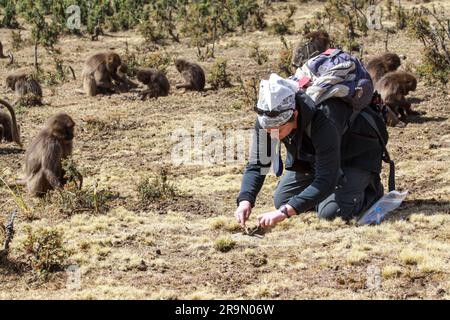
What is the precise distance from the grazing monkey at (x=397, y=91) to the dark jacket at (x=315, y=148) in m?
5.02

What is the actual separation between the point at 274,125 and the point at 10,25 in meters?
19.0

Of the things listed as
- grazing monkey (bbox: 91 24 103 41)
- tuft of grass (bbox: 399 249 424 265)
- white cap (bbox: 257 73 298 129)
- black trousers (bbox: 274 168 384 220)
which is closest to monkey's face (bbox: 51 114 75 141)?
black trousers (bbox: 274 168 384 220)

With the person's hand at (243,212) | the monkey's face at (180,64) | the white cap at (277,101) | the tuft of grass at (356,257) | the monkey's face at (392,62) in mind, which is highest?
the white cap at (277,101)

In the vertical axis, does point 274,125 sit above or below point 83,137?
above

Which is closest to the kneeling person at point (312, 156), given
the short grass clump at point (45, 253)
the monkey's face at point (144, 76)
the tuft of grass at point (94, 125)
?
the short grass clump at point (45, 253)

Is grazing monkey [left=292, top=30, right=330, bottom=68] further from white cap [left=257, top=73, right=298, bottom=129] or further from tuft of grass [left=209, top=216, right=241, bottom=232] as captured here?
white cap [left=257, top=73, right=298, bottom=129]

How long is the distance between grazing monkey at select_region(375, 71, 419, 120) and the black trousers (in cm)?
471

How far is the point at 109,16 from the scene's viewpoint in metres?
23.1

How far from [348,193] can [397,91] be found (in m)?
5.28

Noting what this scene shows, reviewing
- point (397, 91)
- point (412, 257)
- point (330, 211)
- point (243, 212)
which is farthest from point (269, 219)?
point (397, 91)

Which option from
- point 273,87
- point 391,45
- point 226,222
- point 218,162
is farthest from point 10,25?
point 273,87

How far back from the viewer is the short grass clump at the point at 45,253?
579cm

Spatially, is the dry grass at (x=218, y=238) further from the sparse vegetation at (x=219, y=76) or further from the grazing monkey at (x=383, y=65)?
the sparse vegetation at (x=219, y=76)
